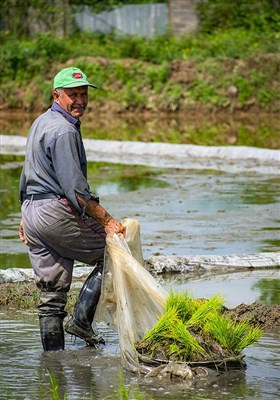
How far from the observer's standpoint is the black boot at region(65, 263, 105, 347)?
714 cm

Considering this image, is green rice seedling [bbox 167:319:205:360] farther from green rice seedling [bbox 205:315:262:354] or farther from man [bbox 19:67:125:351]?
man [bbox 19:67:125:351]

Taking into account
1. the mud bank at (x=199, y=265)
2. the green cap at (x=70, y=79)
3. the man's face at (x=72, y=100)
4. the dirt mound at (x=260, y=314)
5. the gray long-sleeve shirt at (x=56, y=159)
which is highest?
the green cap at (x=70, y=79)

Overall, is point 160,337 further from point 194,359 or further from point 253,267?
point 253,267

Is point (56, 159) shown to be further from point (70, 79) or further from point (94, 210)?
point (70, 79)

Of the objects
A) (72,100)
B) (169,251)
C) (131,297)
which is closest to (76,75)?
(72,100)

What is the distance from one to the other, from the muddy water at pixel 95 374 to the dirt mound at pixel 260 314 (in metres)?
0.17

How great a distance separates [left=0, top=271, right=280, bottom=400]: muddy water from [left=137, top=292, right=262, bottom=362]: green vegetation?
5.6 inches

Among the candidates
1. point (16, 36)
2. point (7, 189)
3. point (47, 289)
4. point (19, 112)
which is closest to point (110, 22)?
point (16, 36)

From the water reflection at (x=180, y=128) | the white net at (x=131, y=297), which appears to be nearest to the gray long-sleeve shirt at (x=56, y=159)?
the white net at (x=131, y=297)

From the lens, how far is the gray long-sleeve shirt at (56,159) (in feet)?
22.2

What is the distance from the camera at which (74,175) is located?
22.1ft

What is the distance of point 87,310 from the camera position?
7191mm

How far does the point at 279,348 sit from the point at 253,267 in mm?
2622

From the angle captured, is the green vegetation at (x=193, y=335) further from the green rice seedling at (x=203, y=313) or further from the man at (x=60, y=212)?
the man at (x=60, y=212)
